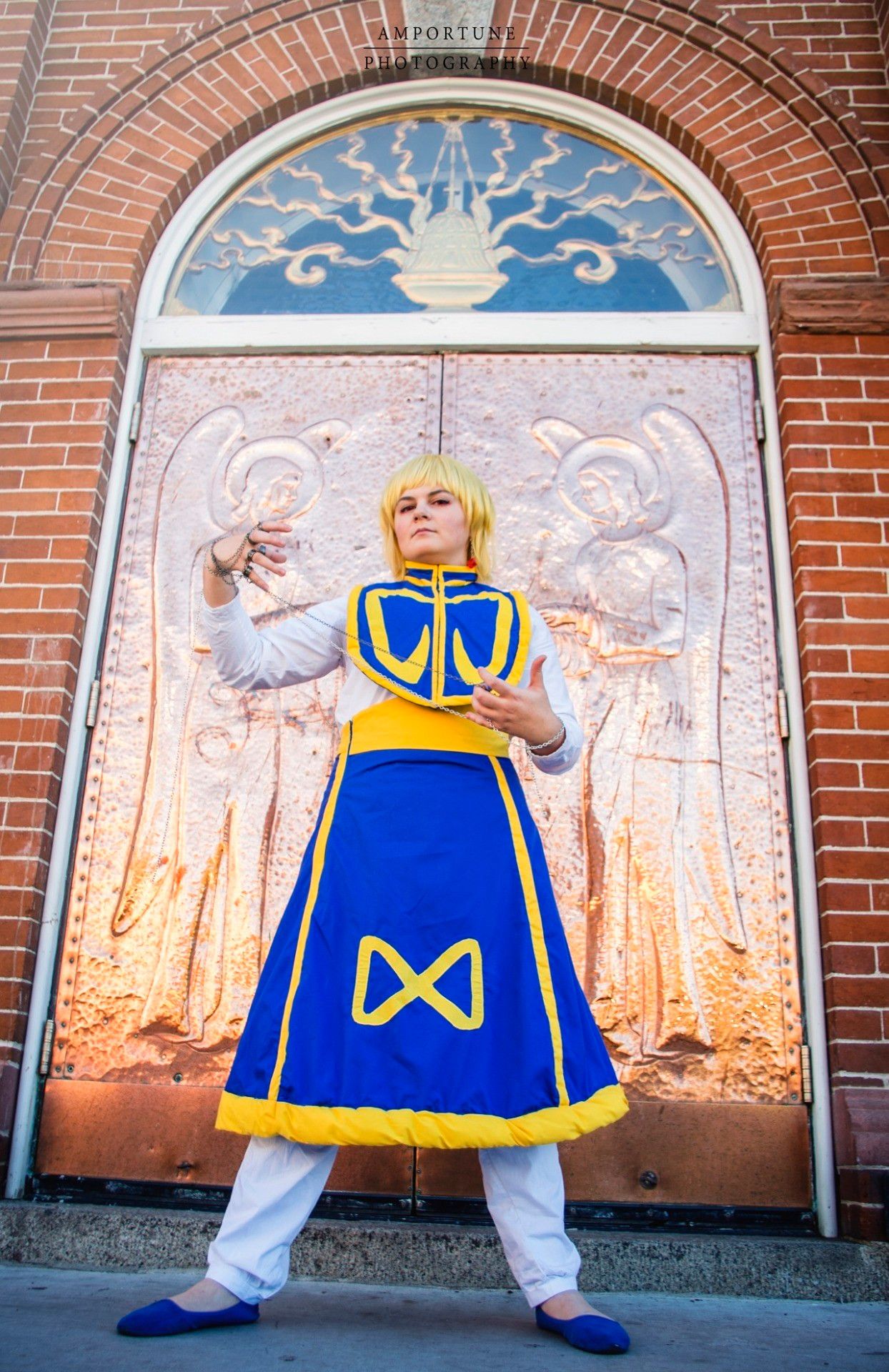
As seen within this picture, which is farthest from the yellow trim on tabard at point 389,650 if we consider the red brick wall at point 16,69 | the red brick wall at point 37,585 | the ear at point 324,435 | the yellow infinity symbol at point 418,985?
the red brick wall at point 16,69

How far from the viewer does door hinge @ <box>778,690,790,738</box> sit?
332cm

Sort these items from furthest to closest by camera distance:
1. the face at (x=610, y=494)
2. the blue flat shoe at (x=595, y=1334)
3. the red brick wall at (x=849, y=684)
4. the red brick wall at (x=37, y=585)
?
1. the face at (x=610, y=494)
2. the red brick wall at (x=37, y=585)
3. the red brick wall at (x=849, y=684)
4. the blue flat shoe at (x=595, y=1334)

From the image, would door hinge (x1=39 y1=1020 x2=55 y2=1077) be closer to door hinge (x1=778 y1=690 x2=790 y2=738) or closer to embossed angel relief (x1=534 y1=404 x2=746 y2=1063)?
embossed angel relief (x1=534 y1=404 x2=746 y2=1063)

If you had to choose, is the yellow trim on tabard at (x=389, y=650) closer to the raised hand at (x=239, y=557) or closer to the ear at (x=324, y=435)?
the raised hand at (x=239, y=557)

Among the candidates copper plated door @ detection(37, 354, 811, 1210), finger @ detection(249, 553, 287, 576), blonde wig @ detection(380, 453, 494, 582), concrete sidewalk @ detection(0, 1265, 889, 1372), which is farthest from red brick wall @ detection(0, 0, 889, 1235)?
finger @ detection(249, 553, 287, 576)

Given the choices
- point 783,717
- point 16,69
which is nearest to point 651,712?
point 783,717

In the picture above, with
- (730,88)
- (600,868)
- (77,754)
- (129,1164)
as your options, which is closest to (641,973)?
(600,868)

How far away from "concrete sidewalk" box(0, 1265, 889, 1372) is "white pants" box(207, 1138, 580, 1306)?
9cm

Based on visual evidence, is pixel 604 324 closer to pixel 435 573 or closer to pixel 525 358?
pixel 525 358

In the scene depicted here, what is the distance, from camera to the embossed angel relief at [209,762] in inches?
125

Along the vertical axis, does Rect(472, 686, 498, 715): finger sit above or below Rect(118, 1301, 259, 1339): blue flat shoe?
above

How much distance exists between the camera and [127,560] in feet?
11.9

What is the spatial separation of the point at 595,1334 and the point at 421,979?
2.15 ft

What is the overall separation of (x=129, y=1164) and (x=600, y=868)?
1.53m
